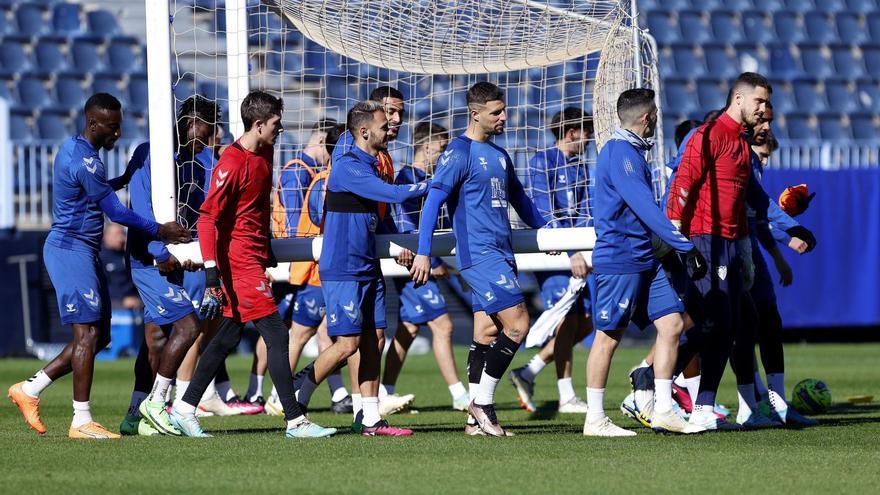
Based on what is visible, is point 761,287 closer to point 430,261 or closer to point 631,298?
point 631,298

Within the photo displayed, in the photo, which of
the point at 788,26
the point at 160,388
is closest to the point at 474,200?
the point at 160,388

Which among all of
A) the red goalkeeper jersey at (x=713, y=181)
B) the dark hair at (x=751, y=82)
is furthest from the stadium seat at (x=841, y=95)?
the red goalkeeper jersey at (x=713, y=181)

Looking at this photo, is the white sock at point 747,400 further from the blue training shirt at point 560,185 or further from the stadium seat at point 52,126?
the stadium seat at point 52,126

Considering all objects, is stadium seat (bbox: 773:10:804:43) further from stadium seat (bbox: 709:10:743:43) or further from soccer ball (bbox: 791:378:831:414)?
soccer ball (bbox: 791:378:831:414)

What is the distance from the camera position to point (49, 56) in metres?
21.1

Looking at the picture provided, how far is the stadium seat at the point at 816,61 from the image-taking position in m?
24.8

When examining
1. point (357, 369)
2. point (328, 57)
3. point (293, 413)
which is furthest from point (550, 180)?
point (293, 413)

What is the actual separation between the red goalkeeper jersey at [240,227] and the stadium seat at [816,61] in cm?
1902

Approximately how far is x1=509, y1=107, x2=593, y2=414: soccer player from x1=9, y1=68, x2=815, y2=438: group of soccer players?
5.15 ft

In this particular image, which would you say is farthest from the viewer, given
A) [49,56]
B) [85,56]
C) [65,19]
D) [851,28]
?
[851,28]

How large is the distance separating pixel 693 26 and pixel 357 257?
18.0m

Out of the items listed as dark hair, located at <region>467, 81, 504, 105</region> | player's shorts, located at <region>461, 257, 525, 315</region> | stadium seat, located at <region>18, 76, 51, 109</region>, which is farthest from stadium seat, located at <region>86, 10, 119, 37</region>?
player's shorts, located at <region>461, 257, 525, 315</region>

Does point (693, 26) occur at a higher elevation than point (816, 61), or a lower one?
higher

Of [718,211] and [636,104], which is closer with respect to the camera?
[636,104]
